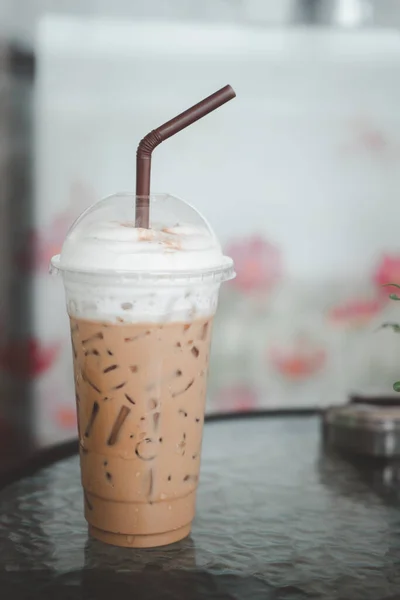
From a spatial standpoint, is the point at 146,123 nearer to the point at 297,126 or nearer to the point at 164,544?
the point at 297,126

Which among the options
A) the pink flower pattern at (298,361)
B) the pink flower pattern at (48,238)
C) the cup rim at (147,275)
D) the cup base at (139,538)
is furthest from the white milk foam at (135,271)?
the pink flower pattern at (298,361)

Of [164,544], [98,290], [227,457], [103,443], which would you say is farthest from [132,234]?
[227,457]

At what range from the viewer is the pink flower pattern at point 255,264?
254 centimetres

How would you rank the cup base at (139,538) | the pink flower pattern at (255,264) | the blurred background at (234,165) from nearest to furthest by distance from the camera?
1. the cup base at (139,538)
2. the blurred background at (234,165)
3. the pink flower pattern at (255,264)

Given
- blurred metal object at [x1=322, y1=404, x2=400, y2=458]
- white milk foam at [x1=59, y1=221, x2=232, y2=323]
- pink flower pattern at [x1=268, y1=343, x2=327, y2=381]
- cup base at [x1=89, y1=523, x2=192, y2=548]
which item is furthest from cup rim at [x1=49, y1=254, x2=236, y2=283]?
pink flower pattern at [x1=268, y1=343, x2=327, y2=381]

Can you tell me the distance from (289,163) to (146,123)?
467mm

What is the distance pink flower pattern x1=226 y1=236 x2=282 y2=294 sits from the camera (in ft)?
8.32

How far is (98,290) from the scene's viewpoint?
1044 millimetres

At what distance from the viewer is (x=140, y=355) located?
1.06m

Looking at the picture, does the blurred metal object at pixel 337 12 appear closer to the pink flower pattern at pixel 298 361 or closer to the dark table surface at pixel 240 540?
the pink flower pattern at pixel 298 361

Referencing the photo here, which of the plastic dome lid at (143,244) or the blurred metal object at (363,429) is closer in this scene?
the plastic dome lid at (143,244)

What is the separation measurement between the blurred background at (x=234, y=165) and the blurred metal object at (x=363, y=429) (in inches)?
38.2

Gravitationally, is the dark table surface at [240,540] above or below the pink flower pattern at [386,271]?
below

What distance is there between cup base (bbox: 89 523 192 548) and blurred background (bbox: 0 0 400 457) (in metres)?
1.38
